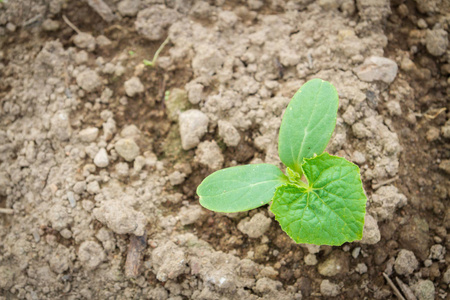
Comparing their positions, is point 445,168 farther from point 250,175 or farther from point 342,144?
point 250,175

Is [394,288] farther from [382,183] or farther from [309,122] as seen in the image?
[309,122]

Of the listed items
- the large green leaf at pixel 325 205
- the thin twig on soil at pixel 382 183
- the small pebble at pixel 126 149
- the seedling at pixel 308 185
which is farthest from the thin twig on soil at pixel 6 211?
Result: the thin twig on soil at pixel 382 183

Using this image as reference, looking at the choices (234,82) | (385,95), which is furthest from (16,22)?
(385,95)

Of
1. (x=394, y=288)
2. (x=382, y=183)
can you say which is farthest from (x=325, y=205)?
(x=394, y=288)

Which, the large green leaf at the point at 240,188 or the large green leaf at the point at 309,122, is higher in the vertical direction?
the large green leaf at the point at 309,122

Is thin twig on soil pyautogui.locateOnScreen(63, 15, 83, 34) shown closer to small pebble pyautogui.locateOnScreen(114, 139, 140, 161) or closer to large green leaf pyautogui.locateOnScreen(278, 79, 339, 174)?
small pebble pyautogui.locateOnScreen(114, 139, 140, 161)

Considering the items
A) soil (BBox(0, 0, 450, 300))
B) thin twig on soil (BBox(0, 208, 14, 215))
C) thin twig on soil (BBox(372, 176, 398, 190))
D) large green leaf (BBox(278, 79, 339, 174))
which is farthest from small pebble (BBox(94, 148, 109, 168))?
thin twig on soil (BBox(372, 176, 398, 190))

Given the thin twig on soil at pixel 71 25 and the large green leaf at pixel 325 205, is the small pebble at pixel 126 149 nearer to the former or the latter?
the thin twig on soil at pixel 71 25
